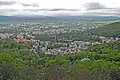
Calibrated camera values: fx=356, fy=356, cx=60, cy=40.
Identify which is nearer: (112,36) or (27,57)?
(27,57)

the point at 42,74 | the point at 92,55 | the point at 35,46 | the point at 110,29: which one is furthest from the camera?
the point at 110,29

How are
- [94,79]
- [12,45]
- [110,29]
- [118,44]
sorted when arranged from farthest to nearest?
[110,29] → [12,45] → [118,44] → [94,79]

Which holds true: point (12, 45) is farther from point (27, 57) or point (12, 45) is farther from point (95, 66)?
point (95, 66)

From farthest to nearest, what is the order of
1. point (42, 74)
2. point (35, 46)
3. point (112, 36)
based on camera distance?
point (112, 36)
point (35, 46)
point (42, 74)

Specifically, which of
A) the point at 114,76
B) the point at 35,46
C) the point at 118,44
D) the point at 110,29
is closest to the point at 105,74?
the point at 114,76

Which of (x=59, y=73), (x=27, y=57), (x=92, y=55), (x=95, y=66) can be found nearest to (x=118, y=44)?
(x=92, y=55)

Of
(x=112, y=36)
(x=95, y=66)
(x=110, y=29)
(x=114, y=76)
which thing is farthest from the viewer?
(x=110, y=29)

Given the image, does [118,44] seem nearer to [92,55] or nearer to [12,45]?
[92,55]

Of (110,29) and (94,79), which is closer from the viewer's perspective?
(94,79)

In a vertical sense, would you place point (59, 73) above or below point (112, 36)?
above
